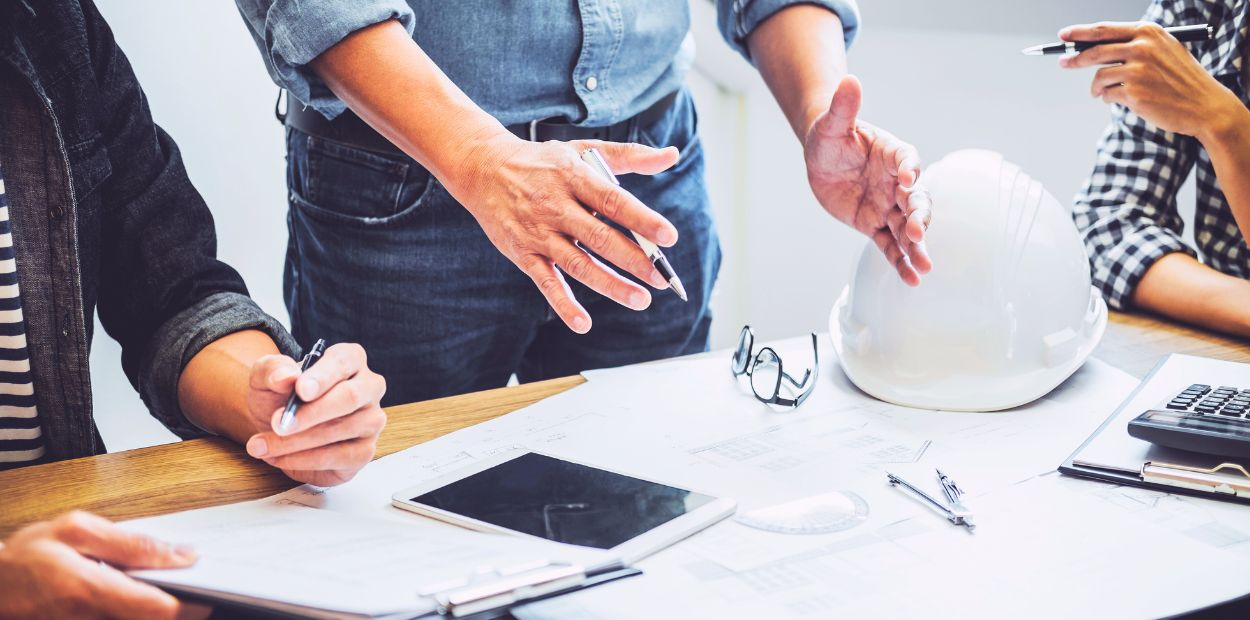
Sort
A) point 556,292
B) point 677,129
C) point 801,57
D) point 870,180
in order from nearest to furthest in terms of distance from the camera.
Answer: point 556,292
point 870,180
point 801,57
point 677,129

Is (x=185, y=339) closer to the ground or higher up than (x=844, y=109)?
closer to the ground

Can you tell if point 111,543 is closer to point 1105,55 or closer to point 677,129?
point 677,129

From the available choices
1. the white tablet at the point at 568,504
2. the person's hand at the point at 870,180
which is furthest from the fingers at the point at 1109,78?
the white tablet at the point at 568,504

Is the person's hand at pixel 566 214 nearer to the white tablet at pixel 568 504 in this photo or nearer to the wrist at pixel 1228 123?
the white tablet at pixel 568 504

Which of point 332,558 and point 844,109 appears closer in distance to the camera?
point 332,558

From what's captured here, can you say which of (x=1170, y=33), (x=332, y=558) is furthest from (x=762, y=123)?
(x=332, y=558)

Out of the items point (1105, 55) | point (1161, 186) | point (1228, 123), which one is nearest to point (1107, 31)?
point (1105, 55)

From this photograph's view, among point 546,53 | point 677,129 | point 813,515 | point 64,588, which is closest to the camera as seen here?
point 64,588

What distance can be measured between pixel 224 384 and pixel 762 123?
1.87 metres

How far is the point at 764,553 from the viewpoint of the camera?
673mm

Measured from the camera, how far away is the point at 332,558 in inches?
25.0

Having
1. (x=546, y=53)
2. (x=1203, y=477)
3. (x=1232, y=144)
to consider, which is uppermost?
(x=546, y=53)

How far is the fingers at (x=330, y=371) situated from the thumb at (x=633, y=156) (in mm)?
266

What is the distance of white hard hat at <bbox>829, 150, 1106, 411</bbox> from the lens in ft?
3.13
